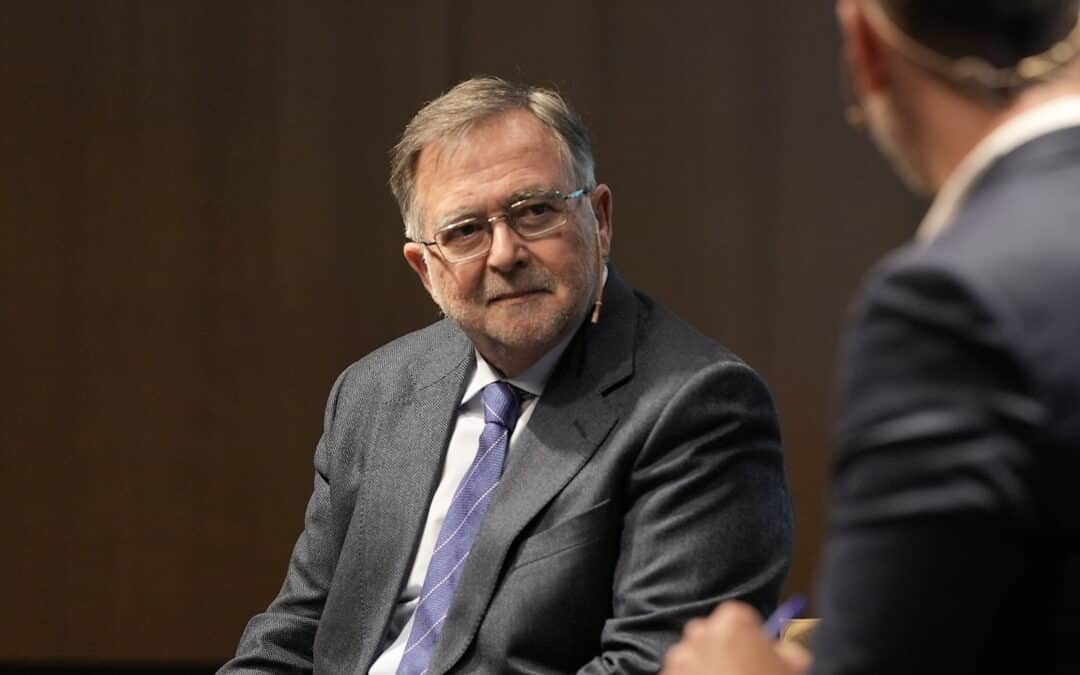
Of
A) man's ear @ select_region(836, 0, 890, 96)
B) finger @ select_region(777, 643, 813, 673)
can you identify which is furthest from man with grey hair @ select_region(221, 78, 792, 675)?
man's ear @ select_region(836, 0, 890, 96)

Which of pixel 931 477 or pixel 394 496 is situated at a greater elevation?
pixel 931 477

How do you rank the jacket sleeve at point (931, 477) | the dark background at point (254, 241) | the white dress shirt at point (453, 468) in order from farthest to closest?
the dark background at point (254, 241), the white dress shirt at point (453, 468), the jacket sleeve at point (931, 477)

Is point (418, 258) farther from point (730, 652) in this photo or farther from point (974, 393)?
point (974, 393)

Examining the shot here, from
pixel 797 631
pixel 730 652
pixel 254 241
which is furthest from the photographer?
pixel 254 241

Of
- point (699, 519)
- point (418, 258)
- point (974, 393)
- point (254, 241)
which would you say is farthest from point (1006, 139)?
point (254, 241)

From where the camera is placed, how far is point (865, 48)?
1.00 metres

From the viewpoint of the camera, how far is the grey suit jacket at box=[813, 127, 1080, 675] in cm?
83

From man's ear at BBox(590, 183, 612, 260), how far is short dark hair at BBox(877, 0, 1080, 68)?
1524 millimetres

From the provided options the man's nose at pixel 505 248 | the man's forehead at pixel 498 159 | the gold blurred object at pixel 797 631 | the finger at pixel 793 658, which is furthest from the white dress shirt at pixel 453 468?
the finger at pixel 793 658

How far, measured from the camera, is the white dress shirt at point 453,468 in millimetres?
2359

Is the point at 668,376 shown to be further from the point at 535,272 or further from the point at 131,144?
the point at 131,144

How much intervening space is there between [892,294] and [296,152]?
4.21m

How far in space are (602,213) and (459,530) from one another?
588 millimetres

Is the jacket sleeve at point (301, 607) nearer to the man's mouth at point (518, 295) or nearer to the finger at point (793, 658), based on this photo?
the man's mouth at point (518, 295)
